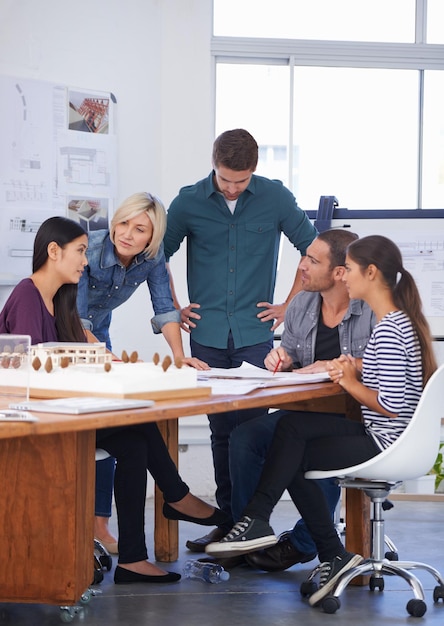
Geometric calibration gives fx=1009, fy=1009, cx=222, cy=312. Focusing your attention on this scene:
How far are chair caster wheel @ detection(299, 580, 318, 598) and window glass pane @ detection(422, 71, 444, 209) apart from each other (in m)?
2.69

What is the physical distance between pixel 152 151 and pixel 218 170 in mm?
1268

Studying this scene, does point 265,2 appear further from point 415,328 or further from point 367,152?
point 415,328

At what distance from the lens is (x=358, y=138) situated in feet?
17.3

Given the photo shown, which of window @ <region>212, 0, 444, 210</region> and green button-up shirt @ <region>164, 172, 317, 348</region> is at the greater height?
window @ <region>212, 0, 444, 210</region>

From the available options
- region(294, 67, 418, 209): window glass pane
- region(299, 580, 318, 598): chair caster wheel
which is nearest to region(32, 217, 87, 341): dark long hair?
region(299, 580, 318, 598): chair caster wheel

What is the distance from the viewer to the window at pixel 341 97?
516 cm

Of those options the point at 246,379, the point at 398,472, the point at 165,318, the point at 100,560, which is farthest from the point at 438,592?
the point at 165,318

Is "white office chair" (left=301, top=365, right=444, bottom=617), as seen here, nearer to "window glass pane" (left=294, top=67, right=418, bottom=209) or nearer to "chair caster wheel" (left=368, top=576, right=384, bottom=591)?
"chair caster wheel" (left=368, top=576, right=384, bottom=591)

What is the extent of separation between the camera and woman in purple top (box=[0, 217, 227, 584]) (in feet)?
9.94

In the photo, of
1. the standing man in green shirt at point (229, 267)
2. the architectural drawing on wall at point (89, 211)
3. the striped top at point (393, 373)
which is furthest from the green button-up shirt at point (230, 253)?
the striped top at point (393, 373)

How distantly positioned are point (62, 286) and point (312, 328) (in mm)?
859

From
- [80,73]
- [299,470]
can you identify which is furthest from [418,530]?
[80,73]

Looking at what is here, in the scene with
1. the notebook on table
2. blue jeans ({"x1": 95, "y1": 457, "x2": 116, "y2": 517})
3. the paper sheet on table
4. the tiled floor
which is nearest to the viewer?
the notebook on table

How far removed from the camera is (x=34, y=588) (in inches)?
102
